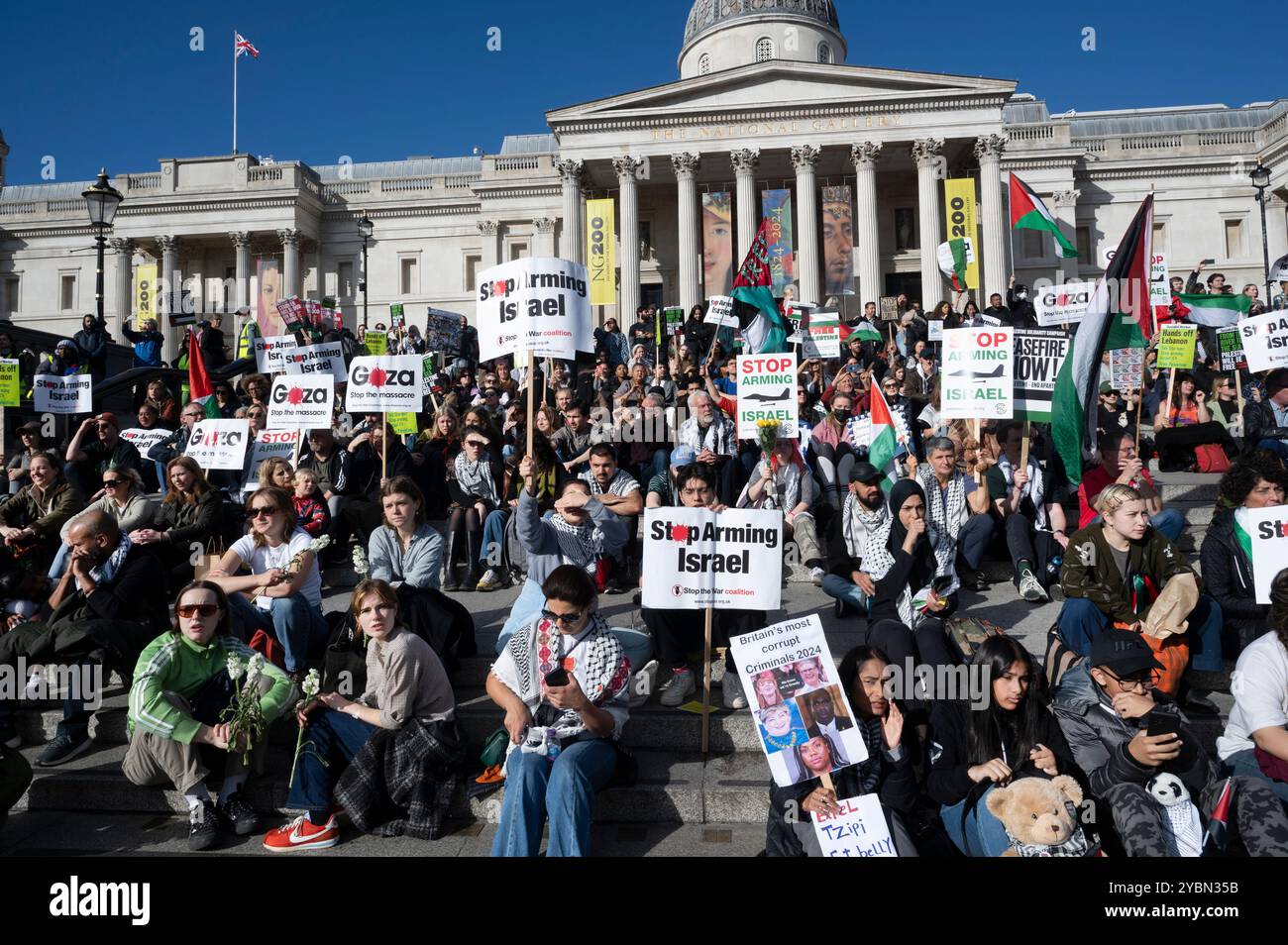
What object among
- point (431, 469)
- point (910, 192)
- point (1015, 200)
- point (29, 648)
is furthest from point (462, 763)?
point (910, 192)

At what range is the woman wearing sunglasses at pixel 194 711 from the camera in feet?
14.7

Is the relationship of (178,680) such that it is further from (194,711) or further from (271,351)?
(271,351)

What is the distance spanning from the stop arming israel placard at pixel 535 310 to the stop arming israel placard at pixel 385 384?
71.4 inches

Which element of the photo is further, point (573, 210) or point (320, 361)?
point (573, 210)

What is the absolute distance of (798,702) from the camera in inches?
157

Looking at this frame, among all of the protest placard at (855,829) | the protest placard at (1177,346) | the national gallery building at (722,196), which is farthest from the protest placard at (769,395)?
the national gallery building at (722,196)

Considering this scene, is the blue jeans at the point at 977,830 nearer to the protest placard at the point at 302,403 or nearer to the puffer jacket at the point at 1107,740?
the puffer jacket at the point at 1107,740

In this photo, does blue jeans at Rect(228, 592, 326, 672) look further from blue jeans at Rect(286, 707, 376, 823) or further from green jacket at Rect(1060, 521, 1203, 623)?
green jacket at Rect(1060, 521, 1203, 623)

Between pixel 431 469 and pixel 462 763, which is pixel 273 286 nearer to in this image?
pixel 431 469

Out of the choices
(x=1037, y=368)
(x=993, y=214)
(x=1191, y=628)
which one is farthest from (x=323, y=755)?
(x=993, y=214)

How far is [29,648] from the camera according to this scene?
5.30 m

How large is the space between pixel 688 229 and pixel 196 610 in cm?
3317

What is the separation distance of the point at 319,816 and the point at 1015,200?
13.0 metres

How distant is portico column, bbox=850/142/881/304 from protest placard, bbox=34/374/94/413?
96.6 feet
